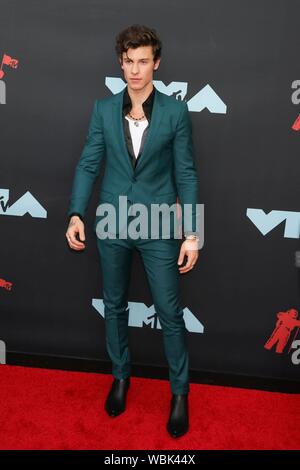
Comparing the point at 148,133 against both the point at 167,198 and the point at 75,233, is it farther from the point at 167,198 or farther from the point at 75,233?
the point at 75,233

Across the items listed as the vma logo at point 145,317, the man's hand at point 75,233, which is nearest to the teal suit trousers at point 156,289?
the man's hand at point 75,233

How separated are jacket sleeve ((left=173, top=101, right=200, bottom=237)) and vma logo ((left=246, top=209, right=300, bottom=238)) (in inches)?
20.7

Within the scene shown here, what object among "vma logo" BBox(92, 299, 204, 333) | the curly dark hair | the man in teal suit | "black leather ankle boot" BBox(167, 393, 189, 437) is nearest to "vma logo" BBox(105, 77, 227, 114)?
the man in teal suit

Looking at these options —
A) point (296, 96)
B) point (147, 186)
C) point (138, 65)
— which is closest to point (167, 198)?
point (147, 186)

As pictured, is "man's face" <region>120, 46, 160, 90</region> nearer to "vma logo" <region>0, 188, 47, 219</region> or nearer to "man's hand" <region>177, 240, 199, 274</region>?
"man's hand" <region>177, 240, 199, 274</region>

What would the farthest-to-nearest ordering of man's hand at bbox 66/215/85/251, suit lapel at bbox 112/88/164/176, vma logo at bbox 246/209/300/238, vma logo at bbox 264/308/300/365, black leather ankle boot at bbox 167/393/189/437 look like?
vma logo at bbox 264/308/300/365 → vma logo at bbox 246/209/300/238 → black leather ankle boot at bbox 167/393/189/437 → man's hand at bbox 66/215/85/251 → suit lapel at bbox 112/88/164/176

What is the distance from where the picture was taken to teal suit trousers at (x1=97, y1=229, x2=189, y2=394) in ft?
7.31

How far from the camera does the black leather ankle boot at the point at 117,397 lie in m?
2.45

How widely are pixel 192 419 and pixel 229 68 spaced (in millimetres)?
1722

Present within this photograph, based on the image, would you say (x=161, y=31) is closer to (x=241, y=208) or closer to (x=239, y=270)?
(x=241, y=208)

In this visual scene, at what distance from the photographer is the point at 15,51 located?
2.54 metres

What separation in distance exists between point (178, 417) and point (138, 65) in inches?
62.4
